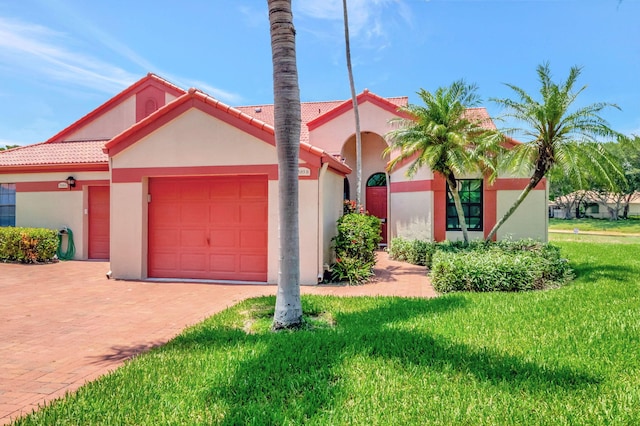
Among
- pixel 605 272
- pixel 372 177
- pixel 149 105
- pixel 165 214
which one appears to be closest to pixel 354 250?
pixel 165 214

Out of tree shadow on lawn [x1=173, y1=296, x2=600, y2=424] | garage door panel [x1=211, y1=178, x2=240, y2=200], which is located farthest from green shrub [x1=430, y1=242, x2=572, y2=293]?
garage door panel [x1=211, y1=178, x2=240, y2=200]

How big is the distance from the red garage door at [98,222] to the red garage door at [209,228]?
4.90m

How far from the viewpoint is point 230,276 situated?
34.5ft

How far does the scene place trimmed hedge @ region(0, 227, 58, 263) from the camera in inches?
523

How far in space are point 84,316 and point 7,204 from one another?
12084 mm

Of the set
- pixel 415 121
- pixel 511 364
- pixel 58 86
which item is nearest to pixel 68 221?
pixel 58 86

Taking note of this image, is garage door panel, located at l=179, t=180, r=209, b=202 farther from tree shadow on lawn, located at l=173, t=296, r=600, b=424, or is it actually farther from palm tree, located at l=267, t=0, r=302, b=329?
palm tree, located at l=267, t=0, r=302, b=329

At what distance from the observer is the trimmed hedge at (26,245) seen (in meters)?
13.3

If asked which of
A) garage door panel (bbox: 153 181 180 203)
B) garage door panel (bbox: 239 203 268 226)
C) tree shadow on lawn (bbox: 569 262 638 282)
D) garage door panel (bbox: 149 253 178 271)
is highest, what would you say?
Answer: garage door panel (bbox: 153 181 180 203)

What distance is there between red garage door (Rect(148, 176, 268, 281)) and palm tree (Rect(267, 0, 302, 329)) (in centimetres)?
458

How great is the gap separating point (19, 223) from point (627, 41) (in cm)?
2350

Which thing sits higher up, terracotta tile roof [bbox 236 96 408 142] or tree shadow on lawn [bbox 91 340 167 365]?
terracotta tile roof [bbox 236 96 408 142]

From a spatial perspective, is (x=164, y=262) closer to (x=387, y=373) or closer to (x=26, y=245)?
(x=26, y=245)

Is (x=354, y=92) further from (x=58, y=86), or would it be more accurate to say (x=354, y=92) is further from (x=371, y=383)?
(x=371, y=383)
